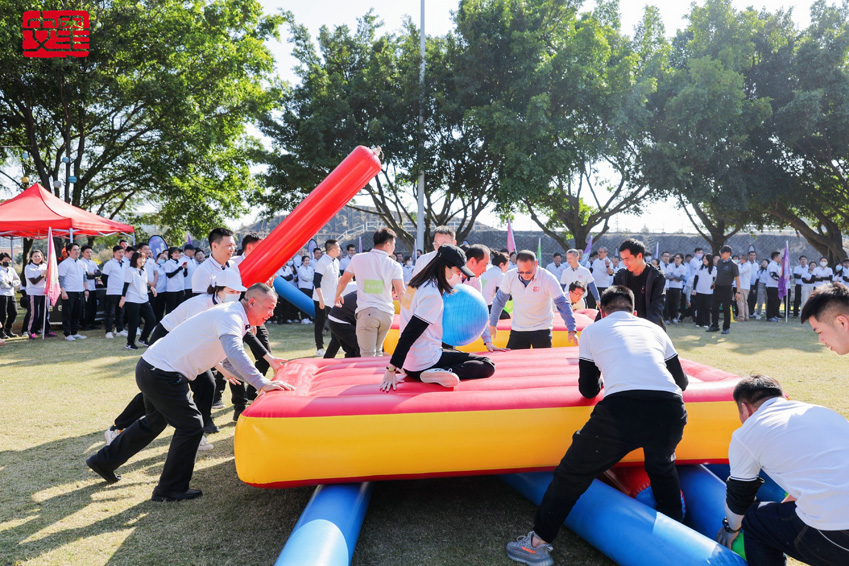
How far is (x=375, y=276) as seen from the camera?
607cm

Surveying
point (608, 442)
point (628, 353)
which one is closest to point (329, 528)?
point (608, 442)

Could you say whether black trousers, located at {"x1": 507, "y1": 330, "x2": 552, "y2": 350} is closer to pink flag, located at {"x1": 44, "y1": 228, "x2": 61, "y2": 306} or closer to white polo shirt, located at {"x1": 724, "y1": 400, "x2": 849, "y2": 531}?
white polo shirt, located at {"x1": 724, "y1": 400, "x2": 849, "y2": 531}

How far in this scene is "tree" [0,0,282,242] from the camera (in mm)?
16828

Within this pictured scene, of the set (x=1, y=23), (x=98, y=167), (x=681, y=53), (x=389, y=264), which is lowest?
(x=389, y=264)

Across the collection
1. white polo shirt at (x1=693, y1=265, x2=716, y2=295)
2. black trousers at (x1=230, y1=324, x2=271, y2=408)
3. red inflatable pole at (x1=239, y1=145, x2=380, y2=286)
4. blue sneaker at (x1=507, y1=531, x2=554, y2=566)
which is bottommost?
blue sneaker at (x1=507, y1=531, x2=554, y2=566)

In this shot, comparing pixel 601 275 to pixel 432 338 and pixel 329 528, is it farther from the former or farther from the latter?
pixel 329 528

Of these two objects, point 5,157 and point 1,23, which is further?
point 5,157

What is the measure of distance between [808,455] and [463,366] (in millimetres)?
2298

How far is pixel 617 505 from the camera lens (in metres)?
3.15

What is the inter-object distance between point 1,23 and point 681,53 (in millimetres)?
21681

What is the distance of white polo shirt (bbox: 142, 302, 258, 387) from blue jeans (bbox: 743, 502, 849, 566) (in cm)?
305

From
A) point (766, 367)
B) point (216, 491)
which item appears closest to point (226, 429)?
point (216, 491)

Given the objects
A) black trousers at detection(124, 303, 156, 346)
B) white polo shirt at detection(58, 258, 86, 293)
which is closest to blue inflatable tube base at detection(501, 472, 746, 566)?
black trousers at detection(124, 303, 156, 346)

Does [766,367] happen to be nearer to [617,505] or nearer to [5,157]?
[617,505]
